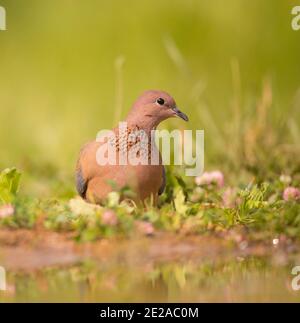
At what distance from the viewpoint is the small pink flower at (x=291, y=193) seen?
21.8 feet

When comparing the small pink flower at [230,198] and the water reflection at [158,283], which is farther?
the small pink flower at [230,198]

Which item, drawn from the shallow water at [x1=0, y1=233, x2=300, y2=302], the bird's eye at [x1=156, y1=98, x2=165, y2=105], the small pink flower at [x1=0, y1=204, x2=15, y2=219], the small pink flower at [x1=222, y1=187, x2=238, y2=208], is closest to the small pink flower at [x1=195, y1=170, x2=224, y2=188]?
the small pink flower at [x1=222, y1=187, x2=238, y2=208]

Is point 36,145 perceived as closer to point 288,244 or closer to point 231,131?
point 231,131

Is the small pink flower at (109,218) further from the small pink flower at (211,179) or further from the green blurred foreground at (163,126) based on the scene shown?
the small pink flower at (211,179)

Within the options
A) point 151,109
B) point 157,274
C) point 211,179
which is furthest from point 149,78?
point 157,274

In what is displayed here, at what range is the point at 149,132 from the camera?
21.8 feet

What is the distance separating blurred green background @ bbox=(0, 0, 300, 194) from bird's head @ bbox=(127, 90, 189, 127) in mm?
4143

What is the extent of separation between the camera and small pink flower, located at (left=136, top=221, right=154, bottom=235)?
561 centimetres

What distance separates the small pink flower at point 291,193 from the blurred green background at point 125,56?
4.27 metres

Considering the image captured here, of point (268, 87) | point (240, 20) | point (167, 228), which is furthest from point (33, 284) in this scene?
point (240, 20)

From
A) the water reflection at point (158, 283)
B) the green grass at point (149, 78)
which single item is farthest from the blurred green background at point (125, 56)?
the water reflection at point (158, 283)

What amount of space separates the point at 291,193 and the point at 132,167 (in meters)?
1.21

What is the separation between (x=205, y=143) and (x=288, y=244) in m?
3.24

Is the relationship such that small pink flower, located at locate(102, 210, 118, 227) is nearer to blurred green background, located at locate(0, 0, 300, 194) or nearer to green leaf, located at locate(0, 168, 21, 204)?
green leaf, located at locate(0, 168, 21, 204)
